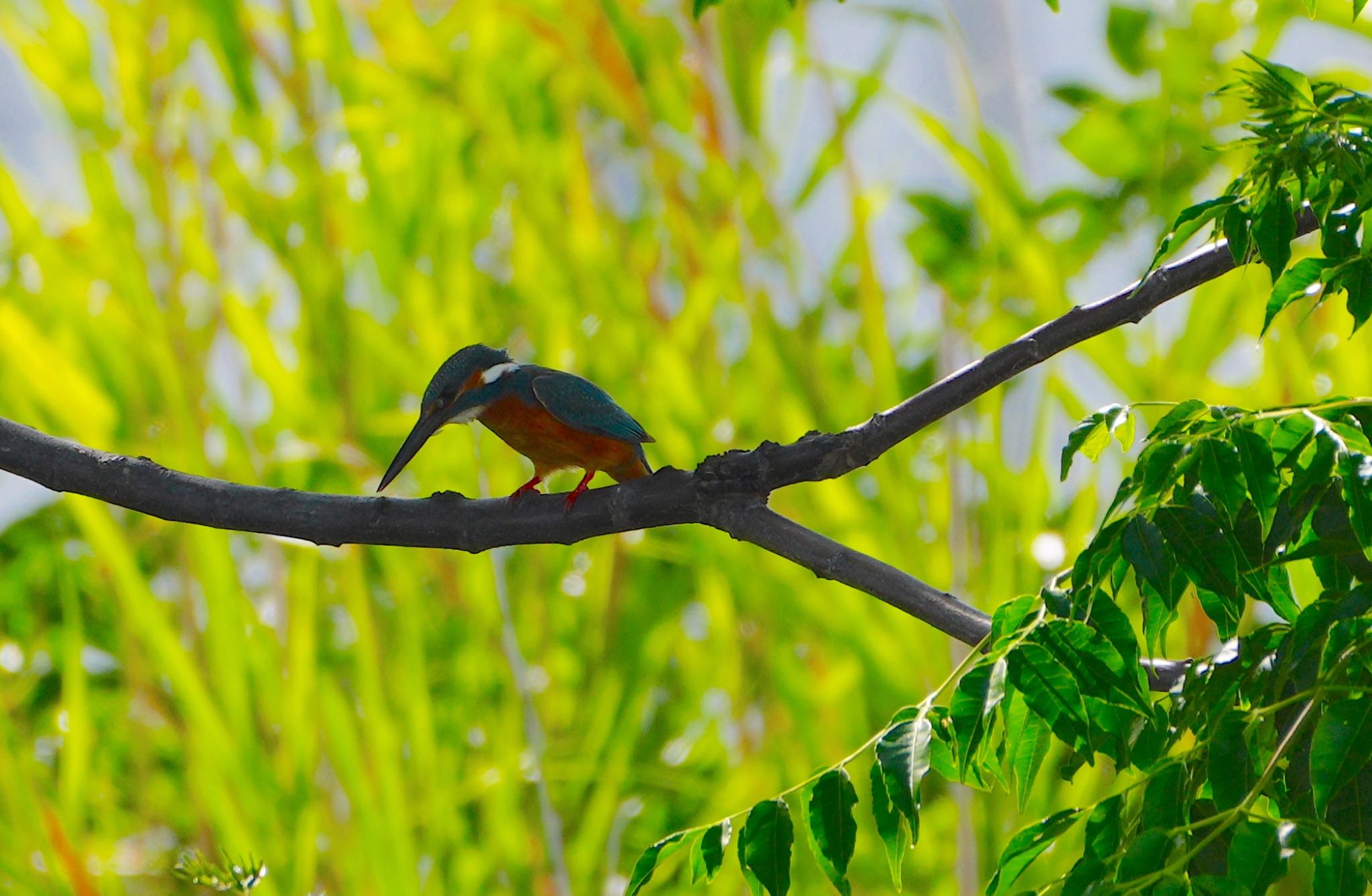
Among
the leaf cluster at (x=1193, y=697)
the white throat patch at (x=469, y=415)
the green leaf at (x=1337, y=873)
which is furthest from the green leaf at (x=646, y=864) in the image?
the white throat patch at (x=469, y=415)

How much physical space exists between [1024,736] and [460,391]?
0.56m

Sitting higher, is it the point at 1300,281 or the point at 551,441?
the point at 551,441

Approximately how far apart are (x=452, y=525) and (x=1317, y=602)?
41 cm

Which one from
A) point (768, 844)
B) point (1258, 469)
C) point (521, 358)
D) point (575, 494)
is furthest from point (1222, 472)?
point (521, 358)

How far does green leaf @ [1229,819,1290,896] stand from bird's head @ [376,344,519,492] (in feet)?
2.02

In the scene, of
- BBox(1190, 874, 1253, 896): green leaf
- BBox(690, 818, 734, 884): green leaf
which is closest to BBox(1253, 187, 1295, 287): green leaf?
BBox(1190, 874, 1253, 896): green leaf

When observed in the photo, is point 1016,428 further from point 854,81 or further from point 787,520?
point 787,520

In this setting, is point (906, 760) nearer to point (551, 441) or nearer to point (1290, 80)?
point (1290, 80)

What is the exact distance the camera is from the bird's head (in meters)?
0.90

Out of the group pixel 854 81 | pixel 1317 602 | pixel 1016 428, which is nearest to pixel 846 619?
pixel 1016 428

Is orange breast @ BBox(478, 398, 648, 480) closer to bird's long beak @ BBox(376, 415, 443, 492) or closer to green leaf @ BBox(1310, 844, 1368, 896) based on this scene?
bird's long beak @ BBox(376, 415, 443, 492)

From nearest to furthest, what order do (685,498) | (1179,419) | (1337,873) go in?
1. (1337,873)
2. (1179,419)
3. (685,498)

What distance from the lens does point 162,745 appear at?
1656 mm

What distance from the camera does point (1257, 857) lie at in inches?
15.0
